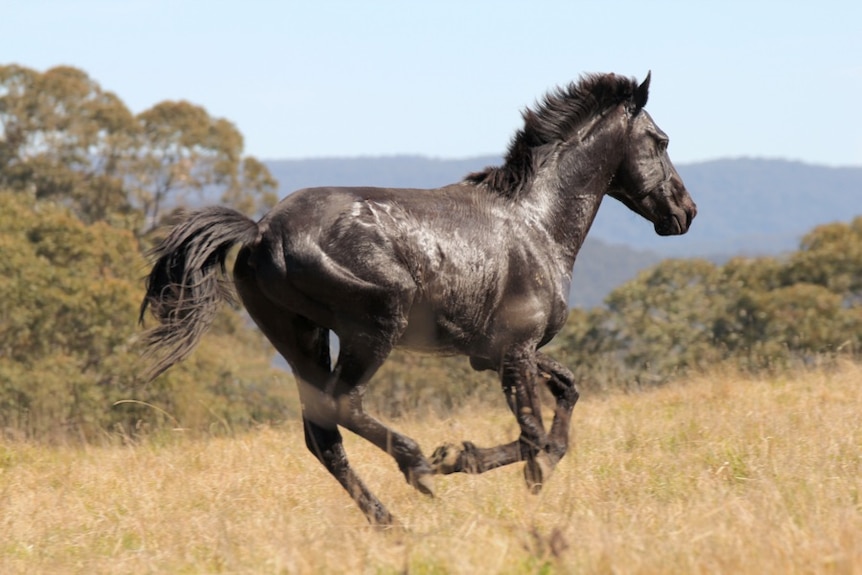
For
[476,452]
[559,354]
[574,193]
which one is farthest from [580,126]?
[559,354]

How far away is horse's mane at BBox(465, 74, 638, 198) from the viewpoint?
6.96 metres

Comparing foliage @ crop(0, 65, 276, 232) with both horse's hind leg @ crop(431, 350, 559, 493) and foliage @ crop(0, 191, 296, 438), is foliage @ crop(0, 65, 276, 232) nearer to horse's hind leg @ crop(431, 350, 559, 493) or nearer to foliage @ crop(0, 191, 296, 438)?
foliage @ crop(0, 191, 296, 438)

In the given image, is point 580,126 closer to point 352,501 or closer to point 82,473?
point 352,501

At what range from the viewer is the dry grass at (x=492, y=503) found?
13.8 feet

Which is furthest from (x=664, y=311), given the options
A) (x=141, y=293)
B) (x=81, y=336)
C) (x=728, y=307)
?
(x=81, y=336)

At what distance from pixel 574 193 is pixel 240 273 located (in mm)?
2231

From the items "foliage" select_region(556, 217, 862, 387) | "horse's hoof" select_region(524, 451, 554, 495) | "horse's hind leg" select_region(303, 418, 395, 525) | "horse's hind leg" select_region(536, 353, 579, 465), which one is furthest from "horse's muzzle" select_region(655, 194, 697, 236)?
"foliage" select_region(556, 217, 862, 387)

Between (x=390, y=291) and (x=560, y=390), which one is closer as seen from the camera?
(x=390, y=291)

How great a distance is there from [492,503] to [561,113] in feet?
8.46

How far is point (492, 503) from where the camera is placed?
19.3 feet

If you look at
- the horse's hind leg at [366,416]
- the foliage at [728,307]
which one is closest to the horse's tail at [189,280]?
the horse's hind leg at [366,416]

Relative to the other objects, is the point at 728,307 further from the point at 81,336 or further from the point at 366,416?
the point at 366,416

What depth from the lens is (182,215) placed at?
19.5 ft

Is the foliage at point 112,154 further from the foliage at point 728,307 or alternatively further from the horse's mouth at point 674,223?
the horse's mouth at point 674,223
